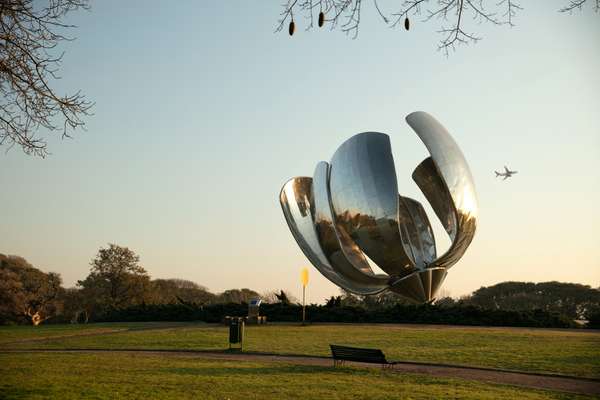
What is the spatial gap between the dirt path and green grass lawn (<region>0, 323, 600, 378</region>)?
24.1 inches

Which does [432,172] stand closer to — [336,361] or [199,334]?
[336,361]

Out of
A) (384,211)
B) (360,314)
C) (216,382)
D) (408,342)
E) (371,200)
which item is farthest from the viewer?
(360,314)

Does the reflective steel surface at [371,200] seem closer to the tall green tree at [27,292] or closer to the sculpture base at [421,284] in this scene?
the sculpture base at [421,284]

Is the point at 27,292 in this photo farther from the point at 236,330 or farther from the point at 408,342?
the point at 408,342

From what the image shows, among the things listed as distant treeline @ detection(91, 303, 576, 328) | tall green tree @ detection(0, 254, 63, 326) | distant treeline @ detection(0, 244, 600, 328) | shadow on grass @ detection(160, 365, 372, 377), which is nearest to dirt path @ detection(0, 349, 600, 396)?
shadow on grass @ detection(160, 365, 372, 377)

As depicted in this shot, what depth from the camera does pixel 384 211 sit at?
16.0 metres

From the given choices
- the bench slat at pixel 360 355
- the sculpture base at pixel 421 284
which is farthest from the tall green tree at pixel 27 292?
the bench slat at pixel 360 355

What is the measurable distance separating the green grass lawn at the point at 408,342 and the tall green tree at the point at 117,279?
43.8 ft

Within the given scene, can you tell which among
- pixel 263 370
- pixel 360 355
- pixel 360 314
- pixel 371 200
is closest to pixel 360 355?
pixel 360 355

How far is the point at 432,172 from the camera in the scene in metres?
17.4

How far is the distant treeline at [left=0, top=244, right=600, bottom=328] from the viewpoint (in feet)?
79.1

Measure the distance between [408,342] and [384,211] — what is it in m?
4.37

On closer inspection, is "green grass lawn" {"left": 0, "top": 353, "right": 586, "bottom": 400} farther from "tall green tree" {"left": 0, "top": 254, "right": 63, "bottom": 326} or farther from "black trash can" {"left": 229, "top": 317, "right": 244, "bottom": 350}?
"tall green tree" {"left": 0, "top": 254, "right": 63, "bottom": 326}

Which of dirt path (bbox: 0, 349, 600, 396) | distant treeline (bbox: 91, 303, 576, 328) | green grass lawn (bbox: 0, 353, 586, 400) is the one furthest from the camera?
distant treeline (bbox: 91, 303, 576, 328)
